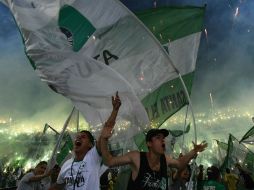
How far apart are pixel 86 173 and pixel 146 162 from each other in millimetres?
854

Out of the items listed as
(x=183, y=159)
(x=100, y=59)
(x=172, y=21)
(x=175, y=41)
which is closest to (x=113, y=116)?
(x=183, y=159)

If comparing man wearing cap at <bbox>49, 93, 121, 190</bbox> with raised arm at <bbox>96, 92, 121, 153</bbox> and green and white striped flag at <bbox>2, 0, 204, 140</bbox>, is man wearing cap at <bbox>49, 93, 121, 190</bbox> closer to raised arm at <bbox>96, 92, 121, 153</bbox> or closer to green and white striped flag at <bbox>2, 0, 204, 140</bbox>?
raised arm at <bbox>96, 92, 121, 153</bbox>

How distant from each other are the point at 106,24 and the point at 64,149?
218 inches

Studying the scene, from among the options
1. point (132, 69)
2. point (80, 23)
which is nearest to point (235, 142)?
point (132, 69)

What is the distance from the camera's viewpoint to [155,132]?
16.4 ft

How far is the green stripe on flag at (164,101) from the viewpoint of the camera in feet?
24.2

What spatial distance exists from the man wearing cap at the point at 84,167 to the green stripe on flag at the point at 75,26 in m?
1.70

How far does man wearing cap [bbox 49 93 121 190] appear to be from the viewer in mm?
4859

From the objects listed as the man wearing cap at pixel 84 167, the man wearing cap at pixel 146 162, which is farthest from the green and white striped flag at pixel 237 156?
the man wearing cap at pixel 84 167

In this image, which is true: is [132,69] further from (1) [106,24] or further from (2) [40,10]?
(2) [40,10]

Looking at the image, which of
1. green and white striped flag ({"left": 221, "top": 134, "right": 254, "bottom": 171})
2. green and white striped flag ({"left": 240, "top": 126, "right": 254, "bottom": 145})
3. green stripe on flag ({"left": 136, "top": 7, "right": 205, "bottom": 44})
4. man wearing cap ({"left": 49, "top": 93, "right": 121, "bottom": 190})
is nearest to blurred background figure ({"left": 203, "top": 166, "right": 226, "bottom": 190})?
green stripe on flag ({"left": 136, "top": 7, "right": 205, "bottom": 44})

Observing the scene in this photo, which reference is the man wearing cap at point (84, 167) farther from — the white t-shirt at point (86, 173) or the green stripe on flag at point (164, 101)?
the green stripe on flag at point (164, 101)

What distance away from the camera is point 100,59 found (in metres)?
6.46

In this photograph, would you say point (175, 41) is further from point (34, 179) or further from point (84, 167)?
point (84, 167)
